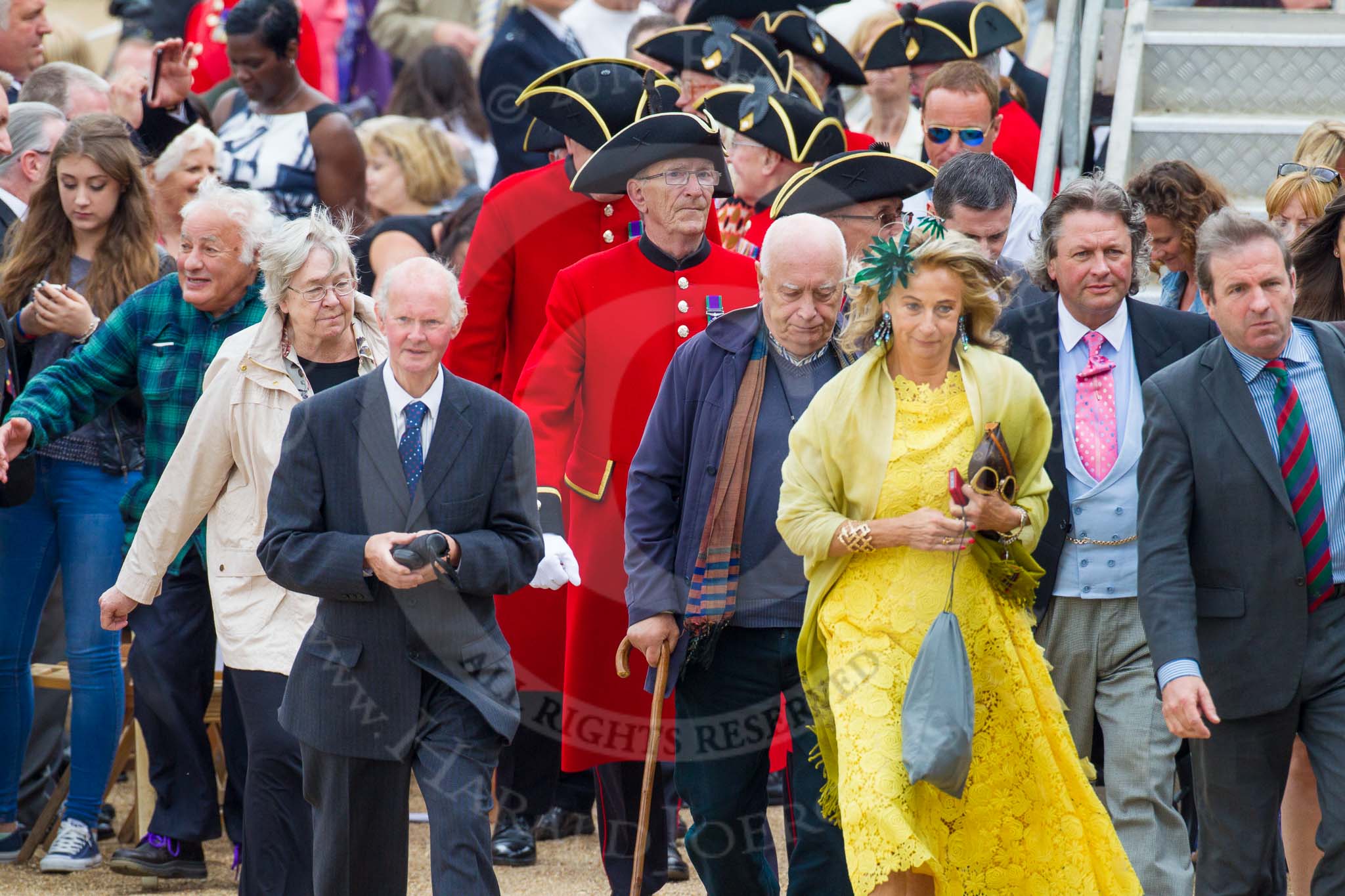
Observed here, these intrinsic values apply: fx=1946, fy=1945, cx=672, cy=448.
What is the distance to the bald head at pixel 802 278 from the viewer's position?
5.22 metres

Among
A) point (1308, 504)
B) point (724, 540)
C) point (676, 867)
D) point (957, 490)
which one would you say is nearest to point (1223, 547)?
point (1308, 504)

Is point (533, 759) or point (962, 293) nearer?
point (962, 293)

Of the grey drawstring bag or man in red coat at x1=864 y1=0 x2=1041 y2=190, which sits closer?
the grey drawstring bag

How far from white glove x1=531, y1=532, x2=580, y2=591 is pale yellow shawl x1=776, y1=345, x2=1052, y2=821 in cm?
77

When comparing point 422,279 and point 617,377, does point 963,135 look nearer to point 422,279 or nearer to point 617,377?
point 617,377

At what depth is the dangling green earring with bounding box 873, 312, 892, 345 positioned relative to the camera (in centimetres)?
500

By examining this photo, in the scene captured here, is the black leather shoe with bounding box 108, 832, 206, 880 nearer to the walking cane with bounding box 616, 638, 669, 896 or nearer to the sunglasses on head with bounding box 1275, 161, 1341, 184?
the walking cane with bounding box 616, 638, 669, 896

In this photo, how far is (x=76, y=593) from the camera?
6.69 metres

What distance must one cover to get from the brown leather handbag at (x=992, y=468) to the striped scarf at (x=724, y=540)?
0.73 metres

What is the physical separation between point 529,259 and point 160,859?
2.40m

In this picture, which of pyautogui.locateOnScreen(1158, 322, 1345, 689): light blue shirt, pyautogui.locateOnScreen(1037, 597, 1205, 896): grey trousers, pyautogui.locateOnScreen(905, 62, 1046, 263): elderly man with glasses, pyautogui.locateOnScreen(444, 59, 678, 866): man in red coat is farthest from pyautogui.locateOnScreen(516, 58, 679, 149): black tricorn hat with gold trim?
pyautogui.locateOnScreen(1158, 322, 1345, 689): light blue shirt

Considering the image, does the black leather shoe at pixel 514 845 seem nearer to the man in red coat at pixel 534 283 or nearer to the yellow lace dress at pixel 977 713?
the man in red coat at pixel 534 283

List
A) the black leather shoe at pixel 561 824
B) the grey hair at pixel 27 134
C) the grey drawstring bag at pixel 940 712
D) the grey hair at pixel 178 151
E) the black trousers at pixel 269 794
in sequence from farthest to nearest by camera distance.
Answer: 1. the grey hair at pixel 27 134
2. the grey hair at pixel 178 151
3. the black leather shoe at pixel 561 824
4. the black trousers at pixel 269 794
5. the grey drawstring bag at pixel 940 712

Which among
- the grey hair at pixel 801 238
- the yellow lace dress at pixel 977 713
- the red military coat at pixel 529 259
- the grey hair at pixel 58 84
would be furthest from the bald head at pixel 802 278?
the grey hair at pixel 58 84
